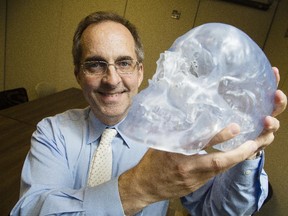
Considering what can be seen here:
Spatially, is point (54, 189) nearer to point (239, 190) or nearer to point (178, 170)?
point (178, 170)

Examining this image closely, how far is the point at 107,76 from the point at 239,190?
63cm

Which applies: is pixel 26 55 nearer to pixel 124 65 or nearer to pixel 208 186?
pixel 124 65

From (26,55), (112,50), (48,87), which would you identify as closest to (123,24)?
(112,50)

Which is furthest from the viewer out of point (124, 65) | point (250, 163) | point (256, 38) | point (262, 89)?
point (256, 38)

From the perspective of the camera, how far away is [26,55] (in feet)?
12.8

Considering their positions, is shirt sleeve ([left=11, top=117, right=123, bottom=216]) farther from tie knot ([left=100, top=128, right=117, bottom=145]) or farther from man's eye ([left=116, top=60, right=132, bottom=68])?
man's eye ([left=116, top=60, right=132, bottom=68])

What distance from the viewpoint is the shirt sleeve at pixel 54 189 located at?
0.64 metres

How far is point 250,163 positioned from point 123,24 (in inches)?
29.9

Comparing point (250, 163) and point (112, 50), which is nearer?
point (250, 163)

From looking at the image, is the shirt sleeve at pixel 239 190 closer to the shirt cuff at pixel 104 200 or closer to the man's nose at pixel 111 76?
the shirt cuff at pixel 104 200

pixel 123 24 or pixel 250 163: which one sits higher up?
pixel 123 24

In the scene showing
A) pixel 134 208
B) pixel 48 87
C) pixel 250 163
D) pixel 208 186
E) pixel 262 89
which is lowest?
pixel 48 87

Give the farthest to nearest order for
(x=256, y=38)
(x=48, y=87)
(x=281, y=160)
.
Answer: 1. (x=48, y=87)
2. (x=256, y=38)
3. (x=281, y=160)

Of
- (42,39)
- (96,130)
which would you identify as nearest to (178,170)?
(96,130)
